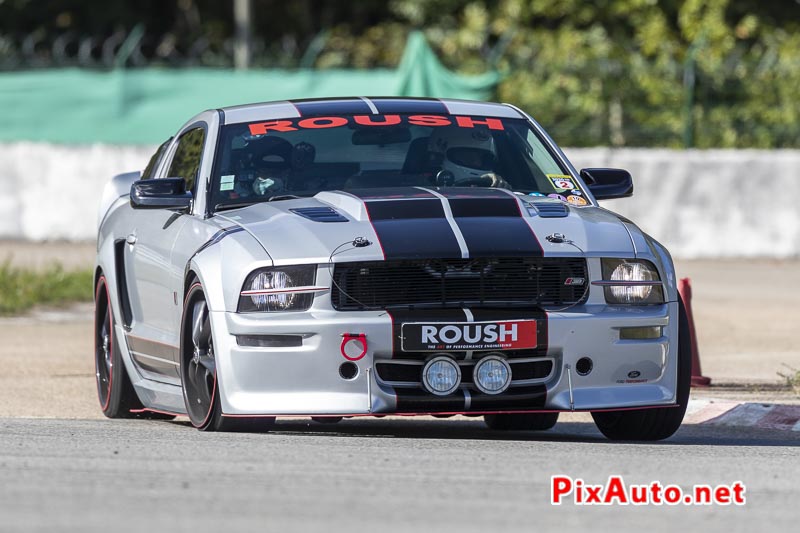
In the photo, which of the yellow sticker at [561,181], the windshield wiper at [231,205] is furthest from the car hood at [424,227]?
the yellow sticker at [561,181]

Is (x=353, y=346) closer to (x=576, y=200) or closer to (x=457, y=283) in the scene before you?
(x=457, y=283)

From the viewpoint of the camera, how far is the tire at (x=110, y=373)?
345 inches

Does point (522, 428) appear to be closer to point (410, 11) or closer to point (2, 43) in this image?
point (2, 43)

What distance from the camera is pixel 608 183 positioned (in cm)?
842

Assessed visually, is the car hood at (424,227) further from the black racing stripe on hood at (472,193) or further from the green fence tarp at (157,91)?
the green fence tarp at (157,91)

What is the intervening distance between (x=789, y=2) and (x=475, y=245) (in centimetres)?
2443

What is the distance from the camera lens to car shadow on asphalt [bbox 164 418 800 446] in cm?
770

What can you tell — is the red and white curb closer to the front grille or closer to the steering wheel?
the steering wheel

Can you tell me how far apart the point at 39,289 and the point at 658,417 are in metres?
9.55

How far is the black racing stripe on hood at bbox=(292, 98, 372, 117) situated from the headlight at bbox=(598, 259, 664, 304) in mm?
1776

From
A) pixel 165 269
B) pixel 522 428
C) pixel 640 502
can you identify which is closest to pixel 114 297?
pixel 165 269

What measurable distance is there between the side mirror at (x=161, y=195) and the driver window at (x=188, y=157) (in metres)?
0.18

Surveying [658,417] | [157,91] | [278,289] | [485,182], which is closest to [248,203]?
[278,289]

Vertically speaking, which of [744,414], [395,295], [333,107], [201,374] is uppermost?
[333,107]
